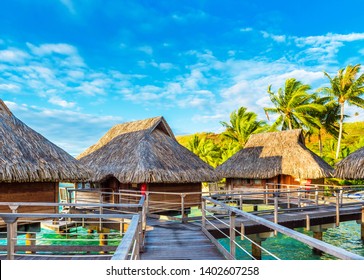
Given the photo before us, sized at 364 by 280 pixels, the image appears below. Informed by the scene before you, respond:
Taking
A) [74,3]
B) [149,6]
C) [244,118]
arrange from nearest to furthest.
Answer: [74,3] → [149,6] → [244,118]

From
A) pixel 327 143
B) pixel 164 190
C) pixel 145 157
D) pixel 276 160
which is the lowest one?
pixel 164 190

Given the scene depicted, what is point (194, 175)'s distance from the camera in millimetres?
14430

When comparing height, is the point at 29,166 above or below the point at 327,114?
below

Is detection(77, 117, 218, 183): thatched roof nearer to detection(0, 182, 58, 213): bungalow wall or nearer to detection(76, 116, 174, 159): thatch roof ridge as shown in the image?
detection(76, 116, 174, 159): thatch roof ridge

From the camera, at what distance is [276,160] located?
63.4 feet

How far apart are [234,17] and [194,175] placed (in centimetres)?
691

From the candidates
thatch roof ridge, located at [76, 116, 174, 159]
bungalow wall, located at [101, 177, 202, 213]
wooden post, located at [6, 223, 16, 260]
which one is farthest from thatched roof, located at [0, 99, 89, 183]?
thatch roof ridge, located at [76, 116, 174, 159]

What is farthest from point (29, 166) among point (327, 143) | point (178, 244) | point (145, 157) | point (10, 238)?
point (327, 143)

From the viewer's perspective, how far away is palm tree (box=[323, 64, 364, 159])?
1128 inches

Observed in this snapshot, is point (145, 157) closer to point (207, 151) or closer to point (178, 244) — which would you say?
point (178, 244)

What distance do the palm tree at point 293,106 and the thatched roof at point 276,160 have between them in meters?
7.20

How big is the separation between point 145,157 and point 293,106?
19.0 m
